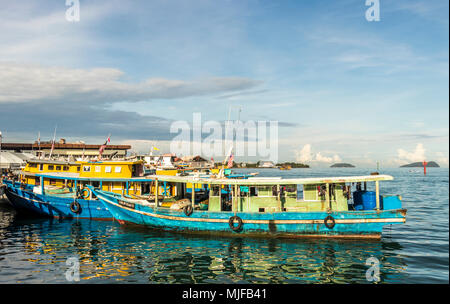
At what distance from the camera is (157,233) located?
20094 millimetres

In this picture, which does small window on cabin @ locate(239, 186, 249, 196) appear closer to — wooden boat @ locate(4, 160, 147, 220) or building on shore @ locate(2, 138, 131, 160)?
wooden boat @ locate(4, 160, 147, 220)

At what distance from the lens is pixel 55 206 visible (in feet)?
83.1

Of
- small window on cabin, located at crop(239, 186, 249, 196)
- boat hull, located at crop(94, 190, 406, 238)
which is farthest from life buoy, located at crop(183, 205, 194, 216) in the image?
small window on cabin, located at crop(239, 186, 249, 196)

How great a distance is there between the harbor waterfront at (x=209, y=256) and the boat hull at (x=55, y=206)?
311 centimetres

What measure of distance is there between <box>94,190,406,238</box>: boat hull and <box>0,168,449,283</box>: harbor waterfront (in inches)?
20.9

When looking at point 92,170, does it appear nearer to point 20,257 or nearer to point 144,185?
point 144,185

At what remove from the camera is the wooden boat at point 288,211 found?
17.5 m

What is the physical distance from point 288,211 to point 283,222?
2.85ft

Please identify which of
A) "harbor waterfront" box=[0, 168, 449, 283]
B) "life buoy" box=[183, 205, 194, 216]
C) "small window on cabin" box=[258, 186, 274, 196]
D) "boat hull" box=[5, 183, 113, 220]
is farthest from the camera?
"boat hull" box=[5, 183, 113, 220]

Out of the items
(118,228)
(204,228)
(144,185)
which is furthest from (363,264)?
(144,185)

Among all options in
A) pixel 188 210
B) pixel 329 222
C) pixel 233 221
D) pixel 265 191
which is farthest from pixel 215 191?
pixel 329 222

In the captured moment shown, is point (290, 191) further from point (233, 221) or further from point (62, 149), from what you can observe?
point (62, 149)

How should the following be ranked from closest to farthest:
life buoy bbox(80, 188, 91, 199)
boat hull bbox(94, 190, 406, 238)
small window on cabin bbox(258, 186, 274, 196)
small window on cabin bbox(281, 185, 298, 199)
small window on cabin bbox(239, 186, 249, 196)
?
boat hull bbox(94, 190, 406, 238) → small window on cabin bbox(281, 185, 298, 199) → small window on cabin bbox(258, 186, 274, 196) → small window on cabin bbox(239, 186, 249, 196) → life buoy bbox(80, 188, 91, 199)

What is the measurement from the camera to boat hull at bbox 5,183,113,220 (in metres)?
24.7
